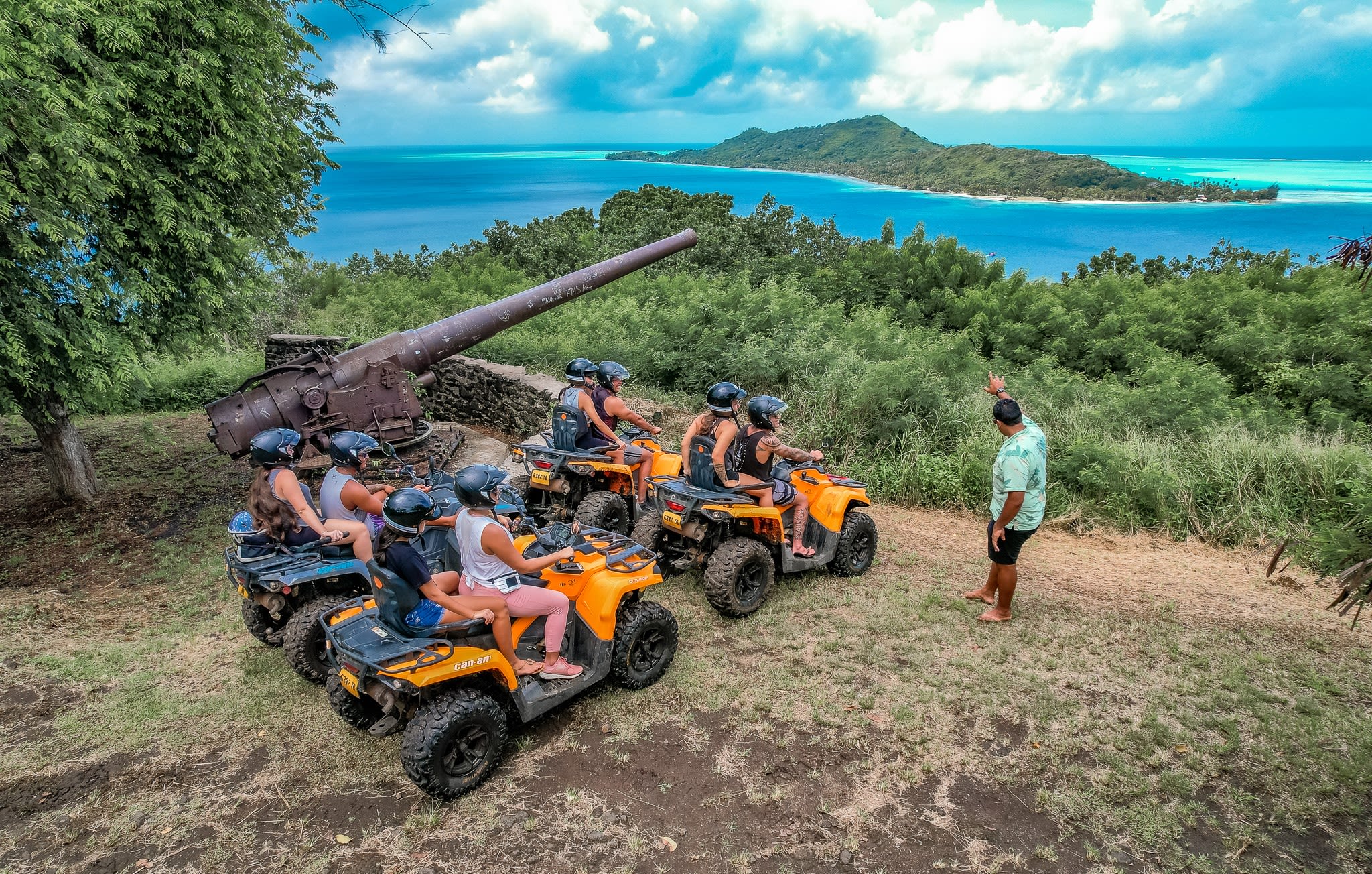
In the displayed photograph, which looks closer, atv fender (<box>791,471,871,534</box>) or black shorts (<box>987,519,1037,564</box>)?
black shorts (<box>987,519,1037,564</box>)

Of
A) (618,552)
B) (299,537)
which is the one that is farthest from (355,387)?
(618,552)

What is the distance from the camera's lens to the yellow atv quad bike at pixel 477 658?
4.25m

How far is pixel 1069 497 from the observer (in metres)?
9.39

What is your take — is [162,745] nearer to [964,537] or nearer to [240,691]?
[240,691]

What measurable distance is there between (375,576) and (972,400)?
31.1ft

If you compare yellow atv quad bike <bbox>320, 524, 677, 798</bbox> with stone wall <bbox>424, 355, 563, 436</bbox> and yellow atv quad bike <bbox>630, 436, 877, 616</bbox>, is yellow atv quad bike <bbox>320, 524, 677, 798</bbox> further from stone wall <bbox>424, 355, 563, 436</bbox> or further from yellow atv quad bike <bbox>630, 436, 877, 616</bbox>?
stone wall <bbox>424, 355, 563, 436</bbox>

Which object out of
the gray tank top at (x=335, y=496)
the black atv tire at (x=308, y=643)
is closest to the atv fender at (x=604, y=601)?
the black atv tire at (x=308, y=643)

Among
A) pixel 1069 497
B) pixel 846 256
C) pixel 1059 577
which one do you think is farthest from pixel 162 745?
pixel 846 256

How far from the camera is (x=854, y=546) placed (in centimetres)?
732

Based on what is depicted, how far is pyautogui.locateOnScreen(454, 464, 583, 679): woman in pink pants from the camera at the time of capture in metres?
4.39

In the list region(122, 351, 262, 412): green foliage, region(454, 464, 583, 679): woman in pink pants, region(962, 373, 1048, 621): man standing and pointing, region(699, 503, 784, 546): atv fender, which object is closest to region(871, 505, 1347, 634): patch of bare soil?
region(962, 373, 1048, 621): man standing and pointing

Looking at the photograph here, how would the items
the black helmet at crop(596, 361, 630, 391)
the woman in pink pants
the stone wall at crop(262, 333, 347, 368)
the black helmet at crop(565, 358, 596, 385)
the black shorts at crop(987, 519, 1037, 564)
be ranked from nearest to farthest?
the woman in pink pants → the black shorts at crop(987, 519, 1037, 564) → the black helmet at crop(596, 361, 630, 391) → the black helmet at crop(565, 358, 596, 385) → the stone wall at crop(262, 333, 347, 368)

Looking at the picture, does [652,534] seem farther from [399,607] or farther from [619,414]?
[399,607]

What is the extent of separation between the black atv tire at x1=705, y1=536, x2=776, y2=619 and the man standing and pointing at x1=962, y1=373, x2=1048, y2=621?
6.06ft
